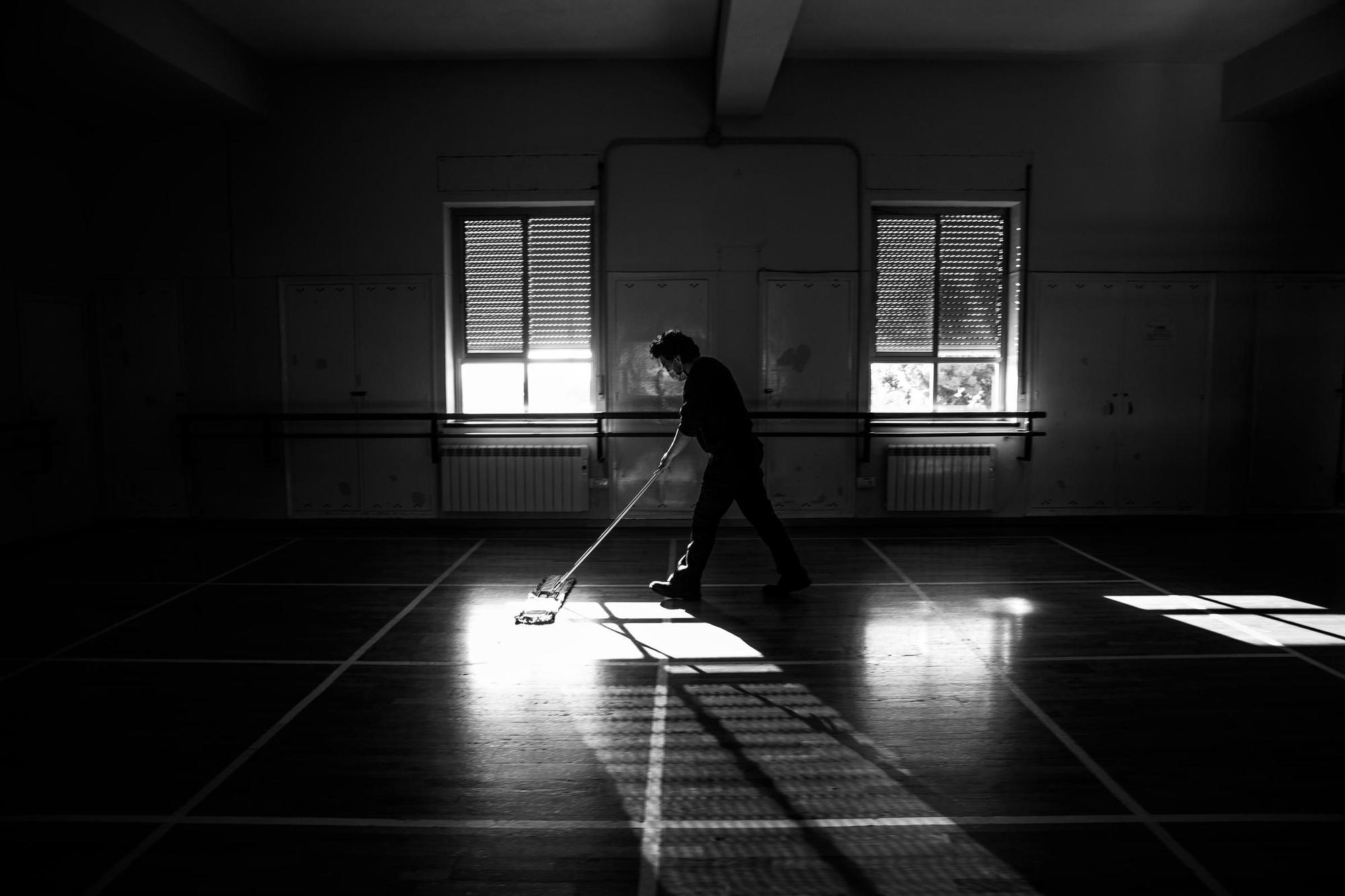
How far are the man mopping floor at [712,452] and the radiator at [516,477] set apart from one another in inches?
91.2

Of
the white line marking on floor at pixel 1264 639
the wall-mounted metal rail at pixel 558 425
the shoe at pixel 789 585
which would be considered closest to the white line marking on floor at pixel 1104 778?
the shoe at pixel 789 585

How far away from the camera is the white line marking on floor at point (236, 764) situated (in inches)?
90.4

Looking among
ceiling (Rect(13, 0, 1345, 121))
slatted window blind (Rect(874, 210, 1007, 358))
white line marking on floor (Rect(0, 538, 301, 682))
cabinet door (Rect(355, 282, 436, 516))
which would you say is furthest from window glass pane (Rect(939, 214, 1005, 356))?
white line marking on floor (Rect(0, 538, 301, 682))

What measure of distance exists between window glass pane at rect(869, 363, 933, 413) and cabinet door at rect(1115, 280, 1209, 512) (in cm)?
161

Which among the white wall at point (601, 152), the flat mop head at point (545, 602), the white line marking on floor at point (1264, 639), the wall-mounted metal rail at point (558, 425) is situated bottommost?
the white line marking on floor at point (1264, 639)

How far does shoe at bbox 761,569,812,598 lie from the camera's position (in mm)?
4965

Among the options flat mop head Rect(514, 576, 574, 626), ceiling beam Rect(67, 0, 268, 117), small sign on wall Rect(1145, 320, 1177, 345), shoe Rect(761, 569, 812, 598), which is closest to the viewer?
flat mop head Rect(514, 576, 574, 626)

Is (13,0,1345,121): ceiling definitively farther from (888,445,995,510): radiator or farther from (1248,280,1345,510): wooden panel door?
(888,445,995,510): radiator

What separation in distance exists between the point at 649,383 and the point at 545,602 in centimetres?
273

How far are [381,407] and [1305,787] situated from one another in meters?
6.44

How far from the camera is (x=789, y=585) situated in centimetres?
496

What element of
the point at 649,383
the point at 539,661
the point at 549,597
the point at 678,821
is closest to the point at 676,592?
the point at 549,597

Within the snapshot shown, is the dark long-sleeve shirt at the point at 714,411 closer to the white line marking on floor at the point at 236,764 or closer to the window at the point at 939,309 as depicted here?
the white line marking on floor at the point at 236,764

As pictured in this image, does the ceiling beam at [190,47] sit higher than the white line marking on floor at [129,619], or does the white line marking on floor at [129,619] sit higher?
the ceiling beam at [190,47]
